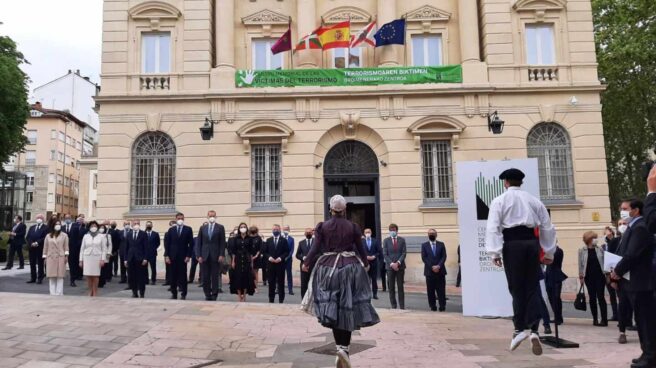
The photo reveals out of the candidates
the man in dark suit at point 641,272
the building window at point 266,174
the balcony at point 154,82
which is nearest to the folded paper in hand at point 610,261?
the man in dark suit at point 641,272

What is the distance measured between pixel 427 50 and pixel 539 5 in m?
4.49

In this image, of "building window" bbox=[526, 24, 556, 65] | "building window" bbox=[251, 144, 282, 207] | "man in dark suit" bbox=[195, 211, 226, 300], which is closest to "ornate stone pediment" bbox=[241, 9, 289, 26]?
"building window" bbox=[251, 144, 282, 207]

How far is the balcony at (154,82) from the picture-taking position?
1983cm

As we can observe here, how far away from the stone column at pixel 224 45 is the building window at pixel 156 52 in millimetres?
1862

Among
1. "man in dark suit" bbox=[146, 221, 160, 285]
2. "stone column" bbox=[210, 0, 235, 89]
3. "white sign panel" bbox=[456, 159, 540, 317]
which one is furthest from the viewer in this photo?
"stone column" bbox=[210, 0, 235, 89]

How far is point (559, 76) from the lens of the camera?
64.8 ft

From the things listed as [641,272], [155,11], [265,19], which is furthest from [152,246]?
[641,272]

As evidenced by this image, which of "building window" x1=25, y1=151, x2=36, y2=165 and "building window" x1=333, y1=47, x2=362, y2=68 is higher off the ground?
"building window" x1=25, y1=151, x2=36, y2=165

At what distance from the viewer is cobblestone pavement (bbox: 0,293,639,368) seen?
21.4 ft

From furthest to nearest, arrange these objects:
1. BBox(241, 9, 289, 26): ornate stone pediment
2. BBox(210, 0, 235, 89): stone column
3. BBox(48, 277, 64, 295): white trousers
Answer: BBox(241, 9, 289, 26): ornate stone pediment < BBox(210, 0, 235, 89): stone column < BBox(48, 277, 64, 295): white trousers

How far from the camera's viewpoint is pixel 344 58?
67.8 ft

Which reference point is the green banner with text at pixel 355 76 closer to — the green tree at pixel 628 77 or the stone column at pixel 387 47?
the stone column at pixel 387 47

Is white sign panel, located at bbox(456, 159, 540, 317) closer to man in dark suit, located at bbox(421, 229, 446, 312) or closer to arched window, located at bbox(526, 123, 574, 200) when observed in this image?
man in dark suit, located at bbox(421, 229, 446, 312)

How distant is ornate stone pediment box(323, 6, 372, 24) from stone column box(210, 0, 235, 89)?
3.67 m
